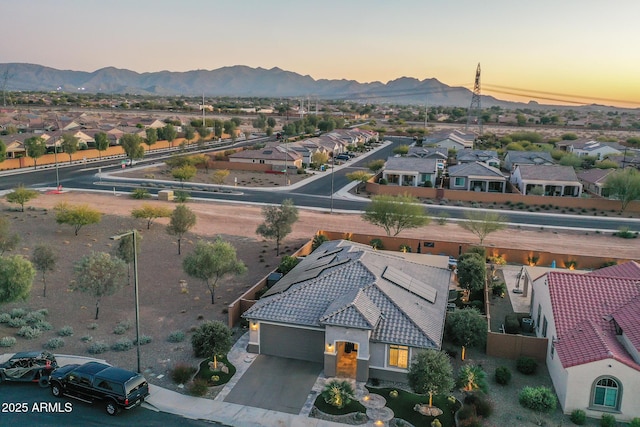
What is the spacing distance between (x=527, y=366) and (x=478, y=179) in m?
54.2

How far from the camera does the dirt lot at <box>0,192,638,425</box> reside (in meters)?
28.5

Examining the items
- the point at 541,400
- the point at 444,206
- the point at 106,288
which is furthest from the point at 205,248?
the point at 444,206

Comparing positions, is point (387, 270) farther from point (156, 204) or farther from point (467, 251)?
Answer: point (156, 204)

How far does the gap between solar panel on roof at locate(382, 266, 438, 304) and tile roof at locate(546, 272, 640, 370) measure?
621 cm

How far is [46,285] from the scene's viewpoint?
35.3m

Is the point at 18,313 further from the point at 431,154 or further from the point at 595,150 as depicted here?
the point at 595,150

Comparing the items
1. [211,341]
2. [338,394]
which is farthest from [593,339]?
[211,341]

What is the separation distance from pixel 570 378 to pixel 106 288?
2385 cm

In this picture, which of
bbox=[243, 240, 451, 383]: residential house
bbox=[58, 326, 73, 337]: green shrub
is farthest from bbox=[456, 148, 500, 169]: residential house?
bbox=[58, 326, 73, 337]: green shrub

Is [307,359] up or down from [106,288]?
down

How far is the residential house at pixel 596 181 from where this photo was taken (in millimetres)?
73012

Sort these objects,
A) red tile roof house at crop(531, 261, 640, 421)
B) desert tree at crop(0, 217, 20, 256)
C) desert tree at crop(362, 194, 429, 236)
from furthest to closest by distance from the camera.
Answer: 1. desert tree at crop(362, 194, 429, 236)
2. desert tree at crop(0, 217, 20, 256)
3. red tile roof house at crop(531, 261, 640, 421)

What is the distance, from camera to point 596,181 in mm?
75062

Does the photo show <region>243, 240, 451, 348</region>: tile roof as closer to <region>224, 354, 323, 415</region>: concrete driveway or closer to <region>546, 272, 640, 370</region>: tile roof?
<region>224, 354, 323, 415</region>: concrete driveway
